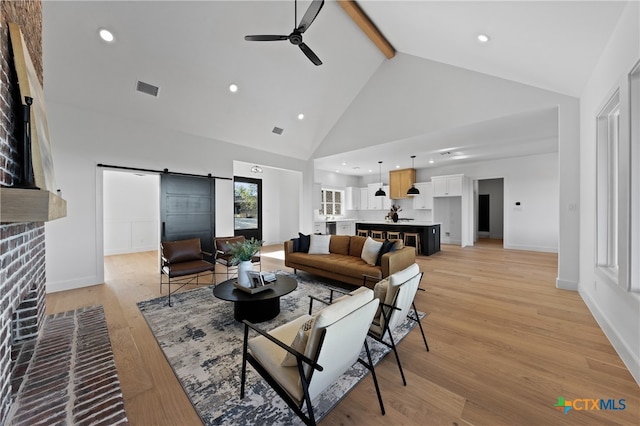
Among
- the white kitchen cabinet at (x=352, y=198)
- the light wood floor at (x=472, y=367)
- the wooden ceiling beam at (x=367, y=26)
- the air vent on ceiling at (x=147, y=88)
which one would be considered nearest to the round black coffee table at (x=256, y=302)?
the light wood floor at (x=472, y=367)

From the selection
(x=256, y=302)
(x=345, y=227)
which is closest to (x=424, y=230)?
(x=345, y=227)

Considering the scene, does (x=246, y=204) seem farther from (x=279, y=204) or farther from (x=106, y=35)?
(x=106, y=35)

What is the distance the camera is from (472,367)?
2.00 metres

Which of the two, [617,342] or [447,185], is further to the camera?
[447,185]

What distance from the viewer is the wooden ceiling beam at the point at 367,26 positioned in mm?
3797

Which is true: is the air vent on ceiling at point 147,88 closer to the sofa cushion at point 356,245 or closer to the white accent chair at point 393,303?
the sofa cushion at point 356,245

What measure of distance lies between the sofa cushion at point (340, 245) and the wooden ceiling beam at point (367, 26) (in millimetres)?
3685

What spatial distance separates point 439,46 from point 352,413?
4.84m

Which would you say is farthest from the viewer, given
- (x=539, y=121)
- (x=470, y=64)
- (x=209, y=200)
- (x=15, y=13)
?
(x=209, y=200)

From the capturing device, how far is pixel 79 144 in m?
3.99

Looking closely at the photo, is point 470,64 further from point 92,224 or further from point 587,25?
point 92,224

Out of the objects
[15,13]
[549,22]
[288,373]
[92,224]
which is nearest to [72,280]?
[92,224]

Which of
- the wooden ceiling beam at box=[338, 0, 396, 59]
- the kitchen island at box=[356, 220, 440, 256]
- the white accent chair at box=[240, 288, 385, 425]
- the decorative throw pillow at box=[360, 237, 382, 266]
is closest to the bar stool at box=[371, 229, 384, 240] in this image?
the kitchen island at box=[356, 220, 440, 256]

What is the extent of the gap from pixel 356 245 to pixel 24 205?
395cm
